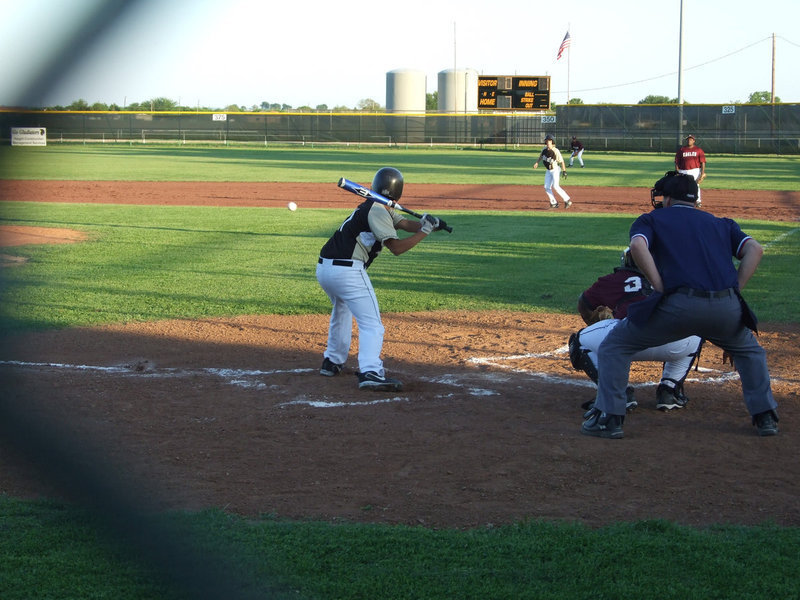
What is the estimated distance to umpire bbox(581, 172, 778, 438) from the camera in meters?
5.13

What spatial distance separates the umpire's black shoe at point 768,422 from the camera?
549cm

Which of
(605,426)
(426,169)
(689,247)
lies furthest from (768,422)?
(426,169)

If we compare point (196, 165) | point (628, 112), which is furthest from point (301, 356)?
point (628, 112)

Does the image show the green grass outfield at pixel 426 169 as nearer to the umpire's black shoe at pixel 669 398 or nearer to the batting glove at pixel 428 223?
the batting glove at pixel 428 223

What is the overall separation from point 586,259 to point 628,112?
46356 mm

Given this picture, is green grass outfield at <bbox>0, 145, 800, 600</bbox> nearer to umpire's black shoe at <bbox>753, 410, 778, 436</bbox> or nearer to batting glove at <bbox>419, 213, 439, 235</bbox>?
umpire's black shoe at <bbox>753, 410, 778, 436</bbox>

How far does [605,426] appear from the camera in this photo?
5469 mm

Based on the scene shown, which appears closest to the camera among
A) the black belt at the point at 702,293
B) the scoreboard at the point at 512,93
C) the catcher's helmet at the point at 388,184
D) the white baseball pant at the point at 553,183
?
the black belt at the point at 702,293

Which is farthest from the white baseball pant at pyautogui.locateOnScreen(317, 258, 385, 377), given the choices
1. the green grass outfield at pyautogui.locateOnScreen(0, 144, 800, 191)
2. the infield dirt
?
the green grass outfield at pyautogui.locateOnScreen(0, 144, 800, 191)

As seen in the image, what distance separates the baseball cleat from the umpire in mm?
1633

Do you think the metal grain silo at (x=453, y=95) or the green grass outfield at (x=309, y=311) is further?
the metal grain silo at (x=453, y=95)

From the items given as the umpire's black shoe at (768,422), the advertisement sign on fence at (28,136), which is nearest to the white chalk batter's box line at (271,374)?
the umpire's black shoe at (768,422)

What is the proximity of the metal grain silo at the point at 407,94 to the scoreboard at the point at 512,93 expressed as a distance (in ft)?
17.1

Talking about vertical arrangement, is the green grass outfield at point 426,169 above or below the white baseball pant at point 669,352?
above
